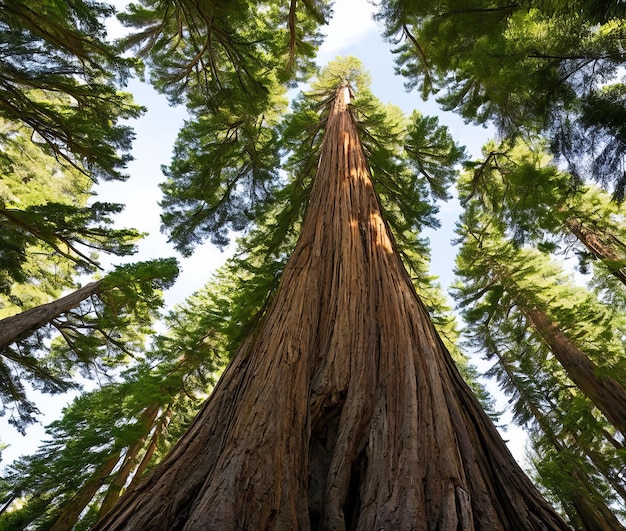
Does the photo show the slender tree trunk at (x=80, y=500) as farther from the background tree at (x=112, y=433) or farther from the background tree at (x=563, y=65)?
the background tree at (x=563, y=65)

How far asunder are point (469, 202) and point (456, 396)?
8.35 metres

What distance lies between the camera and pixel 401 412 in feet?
6.79

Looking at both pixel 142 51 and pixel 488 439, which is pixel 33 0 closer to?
pixel 142 51

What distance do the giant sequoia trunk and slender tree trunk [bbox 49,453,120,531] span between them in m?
6.90

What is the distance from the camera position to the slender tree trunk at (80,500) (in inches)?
279

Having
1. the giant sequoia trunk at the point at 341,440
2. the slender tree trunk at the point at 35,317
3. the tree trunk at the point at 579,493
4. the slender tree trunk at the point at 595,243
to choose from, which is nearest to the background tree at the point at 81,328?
the slender tree trunk at the point at 35,317

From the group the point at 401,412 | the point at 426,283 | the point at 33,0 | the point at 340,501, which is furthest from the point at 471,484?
the point at 33,0

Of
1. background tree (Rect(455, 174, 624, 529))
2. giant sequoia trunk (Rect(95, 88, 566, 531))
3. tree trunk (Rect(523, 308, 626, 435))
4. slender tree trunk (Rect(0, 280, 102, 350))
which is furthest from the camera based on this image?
background tree (Rect(455, 174, 624, 529))

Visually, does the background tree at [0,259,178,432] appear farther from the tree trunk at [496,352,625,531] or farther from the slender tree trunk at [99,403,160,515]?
the tree trunk at [496,352,625,531]

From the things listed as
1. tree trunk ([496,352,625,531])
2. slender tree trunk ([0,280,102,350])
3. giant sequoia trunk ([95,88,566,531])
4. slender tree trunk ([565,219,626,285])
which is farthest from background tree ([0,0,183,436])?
slender tree trunk ([565,219,626,285])

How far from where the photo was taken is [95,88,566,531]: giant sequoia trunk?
1610 millimetres

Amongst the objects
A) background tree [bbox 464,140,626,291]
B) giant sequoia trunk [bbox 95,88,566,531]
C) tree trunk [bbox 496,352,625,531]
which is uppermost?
background tree [bbox 464,140,626,291]

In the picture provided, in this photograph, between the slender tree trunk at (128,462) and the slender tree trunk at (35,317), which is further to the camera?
the slender tree trunk at (128,462)

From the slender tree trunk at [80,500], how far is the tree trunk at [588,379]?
9483 mm
